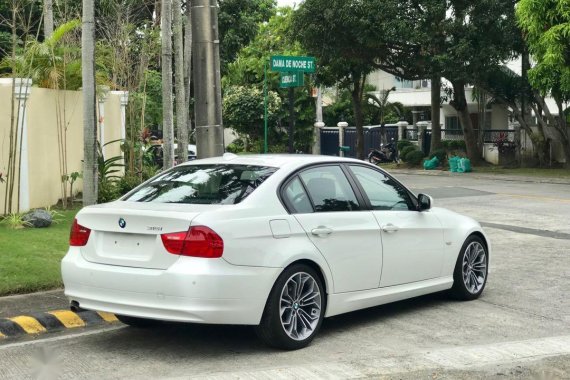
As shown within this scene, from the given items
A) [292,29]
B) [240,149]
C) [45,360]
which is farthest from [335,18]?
[45,360]

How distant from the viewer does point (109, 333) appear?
6672mm

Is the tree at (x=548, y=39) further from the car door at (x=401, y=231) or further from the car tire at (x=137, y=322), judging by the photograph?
the car tire at (x=137, y=322)

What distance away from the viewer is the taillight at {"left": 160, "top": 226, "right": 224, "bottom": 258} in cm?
547

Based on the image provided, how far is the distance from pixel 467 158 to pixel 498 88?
3.03 metres

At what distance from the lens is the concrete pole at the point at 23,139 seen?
12.0 m

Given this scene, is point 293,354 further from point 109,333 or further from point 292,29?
point 292,29

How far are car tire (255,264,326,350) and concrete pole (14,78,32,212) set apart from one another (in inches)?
295

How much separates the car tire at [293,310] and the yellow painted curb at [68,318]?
6.22 feet

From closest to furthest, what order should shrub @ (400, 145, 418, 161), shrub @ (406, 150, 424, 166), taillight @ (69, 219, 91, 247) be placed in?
taillight @ (69, 219, 91, 247)
shrub @ (406, 150, 424, 166)
shrub @ (400, 145, 418, 161)

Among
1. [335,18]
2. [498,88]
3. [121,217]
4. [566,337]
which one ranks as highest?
[335,18]

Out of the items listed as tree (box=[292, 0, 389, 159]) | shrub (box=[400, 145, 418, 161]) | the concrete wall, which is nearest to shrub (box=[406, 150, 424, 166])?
shrub (box=[400, 145, 418, 161])

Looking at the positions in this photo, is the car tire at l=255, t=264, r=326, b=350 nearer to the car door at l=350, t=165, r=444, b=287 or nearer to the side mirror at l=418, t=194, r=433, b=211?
the car door at l=350, t=165, r=444, b=287

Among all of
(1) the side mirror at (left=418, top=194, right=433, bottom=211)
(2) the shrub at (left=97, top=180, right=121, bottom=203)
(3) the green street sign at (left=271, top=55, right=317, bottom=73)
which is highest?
(3) the green street sign at (left=271, top=55, right=317, bottom=73)

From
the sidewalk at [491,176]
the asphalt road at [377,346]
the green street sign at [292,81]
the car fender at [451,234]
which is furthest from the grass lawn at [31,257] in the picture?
the sidewalk at [491,176]
